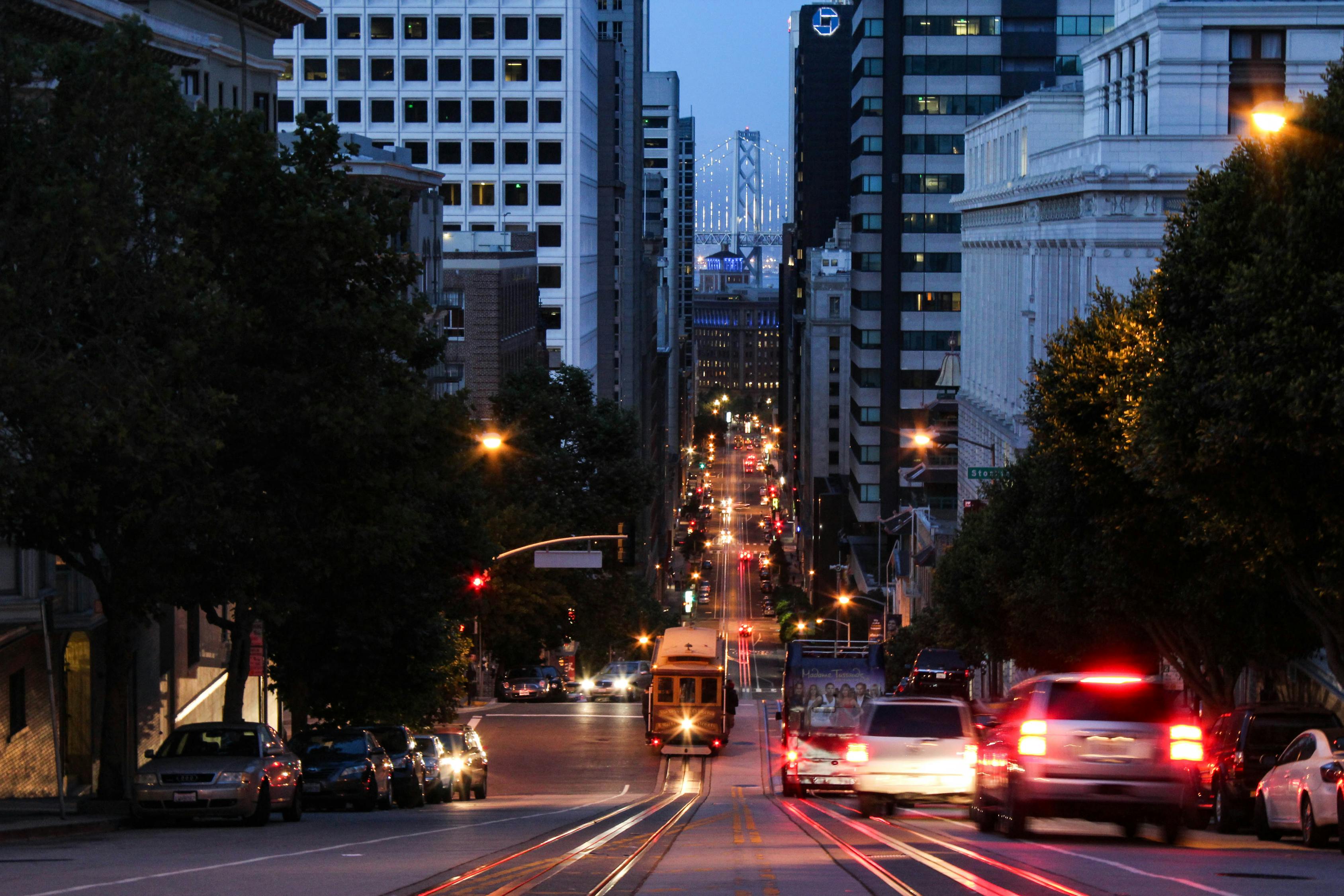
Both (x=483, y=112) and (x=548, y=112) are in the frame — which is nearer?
(x=483, y=112)

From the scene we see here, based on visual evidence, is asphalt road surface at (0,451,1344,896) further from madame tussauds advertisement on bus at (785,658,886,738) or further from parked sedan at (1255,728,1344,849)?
madame tussauds advertisement on bus at (785,658,886,738)

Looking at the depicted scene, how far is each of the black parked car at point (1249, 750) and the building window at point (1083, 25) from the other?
96083mm

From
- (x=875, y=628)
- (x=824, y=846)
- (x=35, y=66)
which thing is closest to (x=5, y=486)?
(x=35, y=66)

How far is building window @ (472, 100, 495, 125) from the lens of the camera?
106188 millimetres

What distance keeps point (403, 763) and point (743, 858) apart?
1547 centimetres

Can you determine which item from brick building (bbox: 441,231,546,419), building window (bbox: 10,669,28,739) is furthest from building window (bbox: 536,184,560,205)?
building window (bbox: 10,669,28,739)

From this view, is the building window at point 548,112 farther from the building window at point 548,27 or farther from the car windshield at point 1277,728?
the car windshield at point 1277,728

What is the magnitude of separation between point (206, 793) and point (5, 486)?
17.4 ft

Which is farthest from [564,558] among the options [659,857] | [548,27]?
[548,27]

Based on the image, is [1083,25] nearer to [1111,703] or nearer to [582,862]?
[1111,703]

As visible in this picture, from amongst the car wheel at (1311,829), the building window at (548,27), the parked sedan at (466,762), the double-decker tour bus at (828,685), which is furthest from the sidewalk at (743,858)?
the building window at (548,27)

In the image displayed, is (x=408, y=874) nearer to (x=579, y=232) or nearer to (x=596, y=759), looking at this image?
(x=596, y=759)

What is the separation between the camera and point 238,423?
2539 cm

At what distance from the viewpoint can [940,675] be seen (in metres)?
56.7
